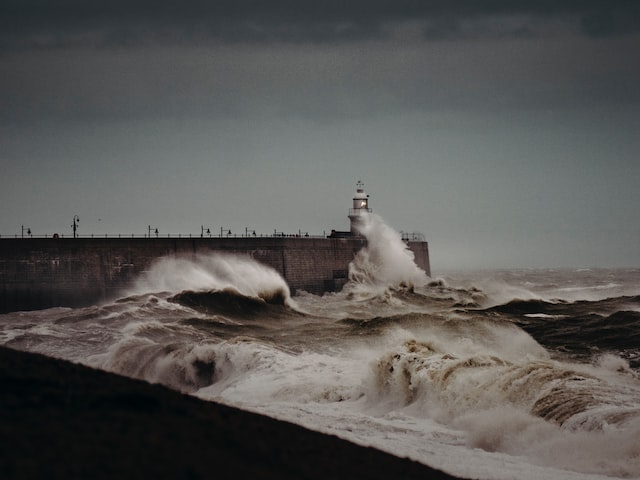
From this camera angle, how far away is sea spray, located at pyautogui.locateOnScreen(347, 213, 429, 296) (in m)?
47.6

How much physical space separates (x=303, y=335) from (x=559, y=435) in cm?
1480

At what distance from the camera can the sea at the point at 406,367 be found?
9672mm

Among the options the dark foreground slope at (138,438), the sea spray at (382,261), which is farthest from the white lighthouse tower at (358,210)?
the dark foreground slope at (138,438)

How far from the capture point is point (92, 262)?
113 feet

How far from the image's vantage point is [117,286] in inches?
1375

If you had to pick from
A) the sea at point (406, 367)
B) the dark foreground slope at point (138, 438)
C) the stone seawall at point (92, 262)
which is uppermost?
the stone seawall at point (92, 262)

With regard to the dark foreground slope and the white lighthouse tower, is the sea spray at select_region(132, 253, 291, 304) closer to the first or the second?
the white lighthouse tower

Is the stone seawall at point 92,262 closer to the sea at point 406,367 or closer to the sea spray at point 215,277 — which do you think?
the sea spray at point 215,277

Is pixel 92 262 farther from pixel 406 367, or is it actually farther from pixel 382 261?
pixel 406 367

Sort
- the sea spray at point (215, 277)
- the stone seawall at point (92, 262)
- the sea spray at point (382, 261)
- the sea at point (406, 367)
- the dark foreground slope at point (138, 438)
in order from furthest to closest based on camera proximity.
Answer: the sea spray at point (382, 261), the sea spray at point (215, 277), the stone seawall at point (92, 262), the sea at point (406, 367), the dark foreground slope at point (138, 438)

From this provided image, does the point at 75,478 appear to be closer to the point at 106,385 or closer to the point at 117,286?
the point at 106,385

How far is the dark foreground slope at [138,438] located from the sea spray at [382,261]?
3935cm

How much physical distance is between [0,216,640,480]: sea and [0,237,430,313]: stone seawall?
3.32ft

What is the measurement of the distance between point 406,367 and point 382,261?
35537 mm
